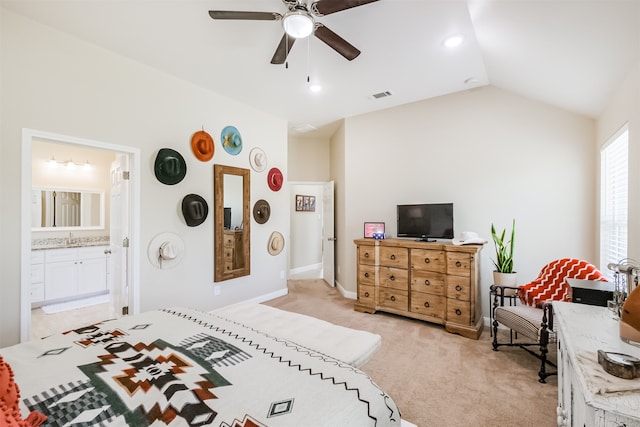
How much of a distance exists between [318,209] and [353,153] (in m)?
A: 2.46

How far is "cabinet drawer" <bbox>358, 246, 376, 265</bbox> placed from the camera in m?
3.78

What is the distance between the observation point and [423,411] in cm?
190

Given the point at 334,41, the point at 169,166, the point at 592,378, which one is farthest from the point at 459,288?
the point at 169,166

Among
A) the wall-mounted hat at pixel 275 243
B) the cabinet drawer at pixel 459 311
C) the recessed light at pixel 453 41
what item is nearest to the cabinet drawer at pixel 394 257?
the cabinet drawer at pixel 459 311

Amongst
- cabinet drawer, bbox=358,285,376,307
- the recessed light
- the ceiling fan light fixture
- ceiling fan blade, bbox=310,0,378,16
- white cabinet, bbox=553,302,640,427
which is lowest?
cabinet drawer, bbox=358,285,376,307

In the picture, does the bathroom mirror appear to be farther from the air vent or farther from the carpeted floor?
the air vent

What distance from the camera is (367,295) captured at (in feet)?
12.5

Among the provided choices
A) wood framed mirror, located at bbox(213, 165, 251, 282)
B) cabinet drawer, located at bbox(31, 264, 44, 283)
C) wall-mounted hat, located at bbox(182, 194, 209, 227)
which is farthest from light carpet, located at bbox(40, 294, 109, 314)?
wall-mounted hat, located at bbox(182, 194, 209, 227)

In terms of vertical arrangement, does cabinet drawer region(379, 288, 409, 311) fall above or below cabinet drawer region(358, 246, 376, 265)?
below

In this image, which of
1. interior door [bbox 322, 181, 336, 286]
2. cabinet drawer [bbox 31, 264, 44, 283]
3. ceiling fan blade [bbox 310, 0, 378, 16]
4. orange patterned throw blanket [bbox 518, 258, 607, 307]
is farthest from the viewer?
interior door [bbox 322, 181, 336, 286]

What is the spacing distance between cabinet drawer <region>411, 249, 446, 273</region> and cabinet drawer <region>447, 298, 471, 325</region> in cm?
37

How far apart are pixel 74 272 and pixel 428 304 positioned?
5.12 meters

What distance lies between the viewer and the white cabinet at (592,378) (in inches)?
31.6

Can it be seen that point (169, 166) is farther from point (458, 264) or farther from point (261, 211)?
point (458, 264)
